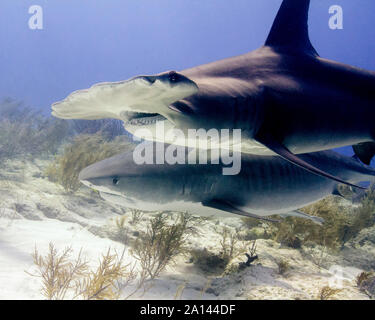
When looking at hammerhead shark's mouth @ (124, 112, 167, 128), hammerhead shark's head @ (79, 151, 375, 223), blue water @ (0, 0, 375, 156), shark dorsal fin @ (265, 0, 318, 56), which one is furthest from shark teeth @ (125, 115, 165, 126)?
blue water @ (0, 0, 375, 156)

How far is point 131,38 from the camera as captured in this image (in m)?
143

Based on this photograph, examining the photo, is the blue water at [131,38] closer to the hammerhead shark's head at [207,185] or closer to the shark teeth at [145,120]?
the hammerhead shark's head at [207,185]

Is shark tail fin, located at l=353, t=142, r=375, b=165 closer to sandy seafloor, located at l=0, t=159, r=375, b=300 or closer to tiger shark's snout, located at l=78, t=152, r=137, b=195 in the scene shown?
sandy seafloor, located at l=0, t=159, r=375, b=300

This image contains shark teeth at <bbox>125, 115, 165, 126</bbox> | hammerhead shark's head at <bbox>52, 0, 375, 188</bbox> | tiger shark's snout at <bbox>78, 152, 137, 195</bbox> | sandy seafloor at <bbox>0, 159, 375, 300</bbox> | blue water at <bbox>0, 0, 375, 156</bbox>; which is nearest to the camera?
hammerhead shark's head at <bbox>52, 0, 375, 188</bbox>

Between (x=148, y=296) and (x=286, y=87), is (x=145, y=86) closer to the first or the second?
(x=286, y=87)

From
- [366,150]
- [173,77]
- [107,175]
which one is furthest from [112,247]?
[366,150]

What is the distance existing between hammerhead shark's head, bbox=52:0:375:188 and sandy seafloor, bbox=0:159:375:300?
181 centimetres

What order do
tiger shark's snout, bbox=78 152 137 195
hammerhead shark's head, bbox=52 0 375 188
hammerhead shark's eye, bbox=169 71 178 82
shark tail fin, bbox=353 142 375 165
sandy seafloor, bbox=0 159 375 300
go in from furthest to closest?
shark tail fin, bbox=353 142 375 165, sandy seafloor, bbox=0 159 375 300, tiger shark's snout, bbox=78 152 137 195, hammerhead shark's head, bbox=52 0 375 188, hammerhead shark's eye, bbox=169 71 178 82

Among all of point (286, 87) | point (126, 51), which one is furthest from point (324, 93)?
point (126, 51)

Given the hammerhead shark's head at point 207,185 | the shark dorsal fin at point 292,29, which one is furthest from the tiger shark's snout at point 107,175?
the shark dorsal fin at point 292,29

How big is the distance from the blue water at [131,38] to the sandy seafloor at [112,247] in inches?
3372

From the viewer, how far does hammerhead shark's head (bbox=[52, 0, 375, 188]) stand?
5.21 feet

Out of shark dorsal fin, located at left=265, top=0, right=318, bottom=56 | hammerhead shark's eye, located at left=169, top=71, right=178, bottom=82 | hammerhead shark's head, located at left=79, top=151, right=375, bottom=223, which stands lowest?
hammerhead shark's head, located at left=79, top=151, right=375, bottom=223
